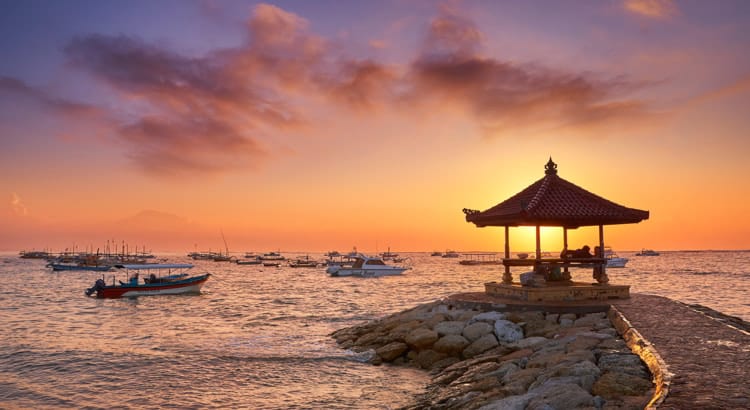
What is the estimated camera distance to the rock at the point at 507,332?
16.4 metres

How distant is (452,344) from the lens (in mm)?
17188

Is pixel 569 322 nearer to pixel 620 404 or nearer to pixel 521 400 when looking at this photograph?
pixel 521 400

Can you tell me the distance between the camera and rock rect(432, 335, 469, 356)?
56.0ft

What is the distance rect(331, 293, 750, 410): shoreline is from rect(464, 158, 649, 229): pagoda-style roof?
314 centimetres

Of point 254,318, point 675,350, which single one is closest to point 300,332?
point 254,318

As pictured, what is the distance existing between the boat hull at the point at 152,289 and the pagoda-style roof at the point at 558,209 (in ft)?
135

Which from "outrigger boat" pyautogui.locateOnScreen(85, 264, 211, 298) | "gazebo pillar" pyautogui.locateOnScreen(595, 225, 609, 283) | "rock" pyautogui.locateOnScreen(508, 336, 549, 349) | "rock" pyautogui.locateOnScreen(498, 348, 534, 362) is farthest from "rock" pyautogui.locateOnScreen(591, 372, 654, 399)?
"outrigger boat" pyautogui.locateOnScreen(85, 264, 211, 298)

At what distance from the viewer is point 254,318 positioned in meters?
34.8

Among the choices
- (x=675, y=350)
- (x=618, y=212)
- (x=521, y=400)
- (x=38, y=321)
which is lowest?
(x=38, y=321)

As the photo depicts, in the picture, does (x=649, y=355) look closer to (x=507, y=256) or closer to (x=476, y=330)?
(x=476, y=330)

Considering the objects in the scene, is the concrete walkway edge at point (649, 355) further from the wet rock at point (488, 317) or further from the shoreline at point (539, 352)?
the wet rock at point (488, 317)

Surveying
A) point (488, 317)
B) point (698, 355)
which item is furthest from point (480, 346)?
point (698, 355)

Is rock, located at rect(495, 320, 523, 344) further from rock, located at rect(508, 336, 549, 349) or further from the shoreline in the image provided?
rock, located at rect(508, 336, 549, 349)

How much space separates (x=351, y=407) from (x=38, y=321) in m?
29.7
